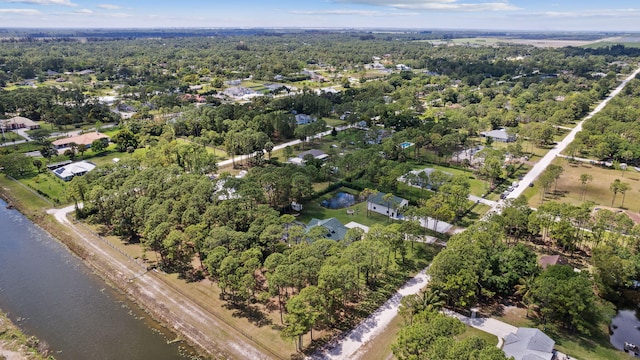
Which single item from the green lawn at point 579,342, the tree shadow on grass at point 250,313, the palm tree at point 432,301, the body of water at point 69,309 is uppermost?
the palm tree at point 432,301

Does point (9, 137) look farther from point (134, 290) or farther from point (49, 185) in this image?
point (134, 290)

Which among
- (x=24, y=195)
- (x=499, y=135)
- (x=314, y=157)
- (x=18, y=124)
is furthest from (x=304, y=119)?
(x=18, y=124)

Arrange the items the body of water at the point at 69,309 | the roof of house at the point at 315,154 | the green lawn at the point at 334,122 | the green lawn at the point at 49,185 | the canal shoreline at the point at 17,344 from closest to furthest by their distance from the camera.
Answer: the canal shoreline at the point at 17,344 → the body of water at the point at 69,309 → the green lawn at the point at 49,185 → the roof of house at the point at 315,154 → the green lawn at the point at 334,122

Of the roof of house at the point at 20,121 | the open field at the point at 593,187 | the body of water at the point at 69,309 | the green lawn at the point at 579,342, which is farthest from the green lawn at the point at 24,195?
the open field at the point at 593,187

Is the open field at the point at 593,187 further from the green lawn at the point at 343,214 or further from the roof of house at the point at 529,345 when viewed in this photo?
the roof of house at the point at 529,345

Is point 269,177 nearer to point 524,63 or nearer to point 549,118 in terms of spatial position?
point 549,118

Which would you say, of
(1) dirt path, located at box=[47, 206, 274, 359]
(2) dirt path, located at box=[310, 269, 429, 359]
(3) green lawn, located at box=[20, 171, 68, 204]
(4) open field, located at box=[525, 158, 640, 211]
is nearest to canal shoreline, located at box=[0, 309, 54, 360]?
(1) dirt path, located at box=[47, 206, 274, 359]
